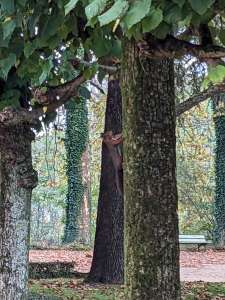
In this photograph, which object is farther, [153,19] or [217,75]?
[217,75]

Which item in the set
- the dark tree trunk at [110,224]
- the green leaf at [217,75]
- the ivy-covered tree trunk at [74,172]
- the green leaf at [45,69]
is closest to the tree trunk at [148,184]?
the green leaf at [45,69]

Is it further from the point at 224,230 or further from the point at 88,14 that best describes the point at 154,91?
the point at 224,230

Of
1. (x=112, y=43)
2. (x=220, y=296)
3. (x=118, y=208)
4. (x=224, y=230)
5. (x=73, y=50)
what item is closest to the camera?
(x=112, y=43)

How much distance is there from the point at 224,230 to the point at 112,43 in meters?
16.9

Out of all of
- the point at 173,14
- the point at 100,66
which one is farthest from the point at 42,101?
the point at 173,14

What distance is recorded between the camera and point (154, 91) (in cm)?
316

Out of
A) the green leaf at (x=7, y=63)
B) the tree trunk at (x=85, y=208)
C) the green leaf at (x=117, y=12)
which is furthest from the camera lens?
the tree trunk at (x=85, y=208)

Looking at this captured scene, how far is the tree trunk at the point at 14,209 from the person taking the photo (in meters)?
5.16

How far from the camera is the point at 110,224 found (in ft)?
28.3

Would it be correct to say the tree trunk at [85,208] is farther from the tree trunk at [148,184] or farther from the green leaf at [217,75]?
the green leaf at [217,75]

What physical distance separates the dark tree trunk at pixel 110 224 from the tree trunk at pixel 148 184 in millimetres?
5316

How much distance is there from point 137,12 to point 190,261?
1394 cm

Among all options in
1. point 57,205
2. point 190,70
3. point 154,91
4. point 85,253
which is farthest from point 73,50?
point 57,205

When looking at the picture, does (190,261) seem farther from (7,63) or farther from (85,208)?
(7,63)
